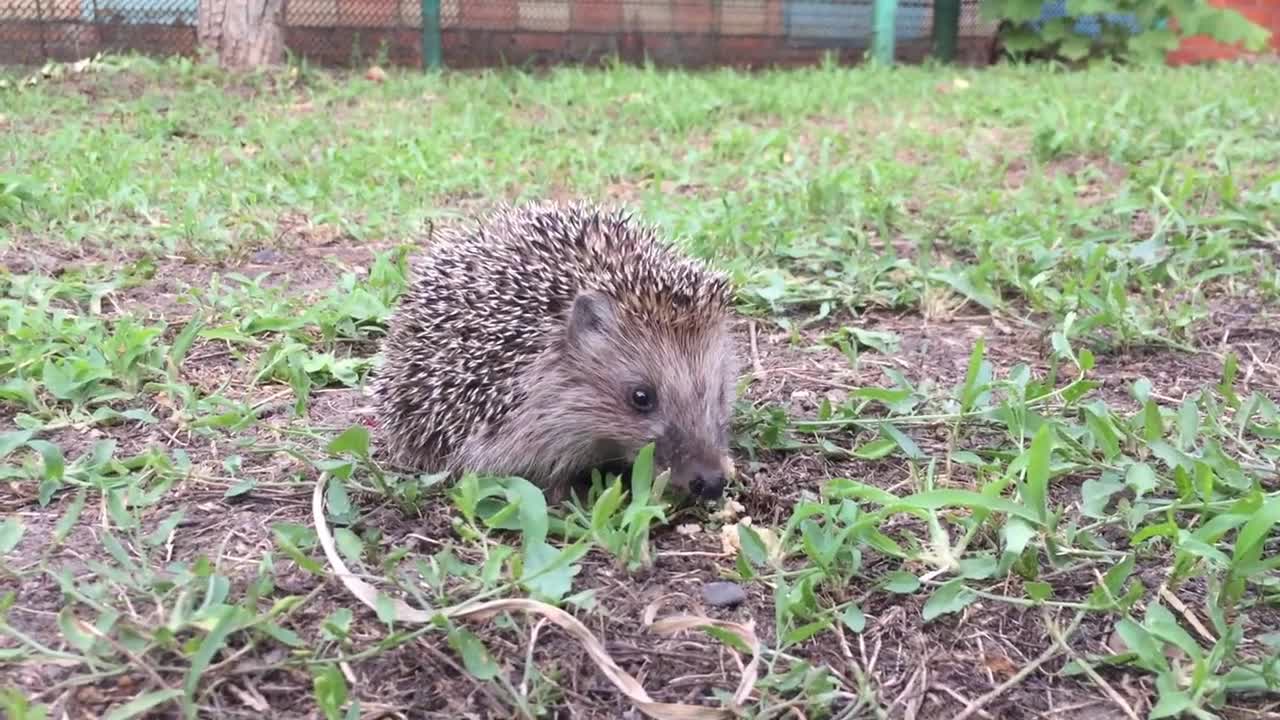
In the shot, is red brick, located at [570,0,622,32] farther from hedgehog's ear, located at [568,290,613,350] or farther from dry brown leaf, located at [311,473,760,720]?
dry brown leaf, located at [311,473,760,720]

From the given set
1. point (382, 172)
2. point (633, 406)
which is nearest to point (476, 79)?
point (382, 172)

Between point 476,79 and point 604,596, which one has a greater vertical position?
point 476,79

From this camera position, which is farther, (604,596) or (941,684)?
(604,596)

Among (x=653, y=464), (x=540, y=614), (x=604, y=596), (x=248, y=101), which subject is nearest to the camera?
(x=540, y=614)

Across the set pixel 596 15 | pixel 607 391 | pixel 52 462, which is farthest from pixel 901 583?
pixel 596 15

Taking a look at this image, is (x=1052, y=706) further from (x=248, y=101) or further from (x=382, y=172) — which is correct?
(x=248, y=101)

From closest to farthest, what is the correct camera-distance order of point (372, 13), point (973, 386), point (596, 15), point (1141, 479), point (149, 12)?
point (1141, 479) < point (973, 386) < point (149, 12) < point (372, 13) < point (596, 15)

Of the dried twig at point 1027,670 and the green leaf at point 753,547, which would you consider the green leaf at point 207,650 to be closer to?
the green leaf at point 753,547

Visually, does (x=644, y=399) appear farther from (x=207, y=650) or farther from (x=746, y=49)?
(x=746, y=49)

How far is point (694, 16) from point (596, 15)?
3.92 feet

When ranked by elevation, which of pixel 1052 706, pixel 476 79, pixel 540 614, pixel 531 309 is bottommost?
pixel 1052 706

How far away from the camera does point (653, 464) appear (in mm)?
3025

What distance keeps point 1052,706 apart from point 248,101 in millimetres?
8080

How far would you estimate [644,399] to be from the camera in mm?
3178
